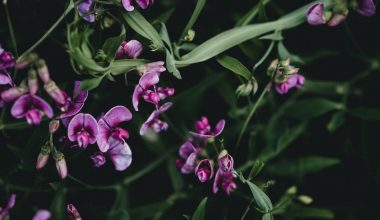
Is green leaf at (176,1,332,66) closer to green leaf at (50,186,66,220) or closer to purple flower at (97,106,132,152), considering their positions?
purple flower at (97,106,132,152)

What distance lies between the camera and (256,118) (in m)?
1.91

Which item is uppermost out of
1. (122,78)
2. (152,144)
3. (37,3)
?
(37,3)

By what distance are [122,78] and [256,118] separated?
55 centimetres

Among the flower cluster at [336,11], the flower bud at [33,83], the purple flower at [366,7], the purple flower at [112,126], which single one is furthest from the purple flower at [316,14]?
the flower bud at [33,83]

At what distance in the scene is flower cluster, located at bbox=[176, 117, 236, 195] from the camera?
1.44 m

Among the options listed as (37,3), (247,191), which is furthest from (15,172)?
(247,191)

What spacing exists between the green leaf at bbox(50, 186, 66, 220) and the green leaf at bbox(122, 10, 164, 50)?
581 millimetres

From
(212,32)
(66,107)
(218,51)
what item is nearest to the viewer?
(66,107)

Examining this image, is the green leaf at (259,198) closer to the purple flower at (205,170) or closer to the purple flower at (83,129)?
the purple flower at (205,170)

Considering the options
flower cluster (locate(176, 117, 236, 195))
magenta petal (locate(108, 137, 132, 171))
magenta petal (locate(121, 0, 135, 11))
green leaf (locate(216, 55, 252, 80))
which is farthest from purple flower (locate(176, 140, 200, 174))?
magenta petal (locate(121, 0, 135, 11))

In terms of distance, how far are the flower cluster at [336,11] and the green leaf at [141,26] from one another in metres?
0.49

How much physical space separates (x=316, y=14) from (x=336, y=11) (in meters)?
0.07

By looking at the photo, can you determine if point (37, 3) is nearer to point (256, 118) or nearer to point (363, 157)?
Answer: point (256, 118)

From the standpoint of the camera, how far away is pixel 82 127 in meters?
1.40
